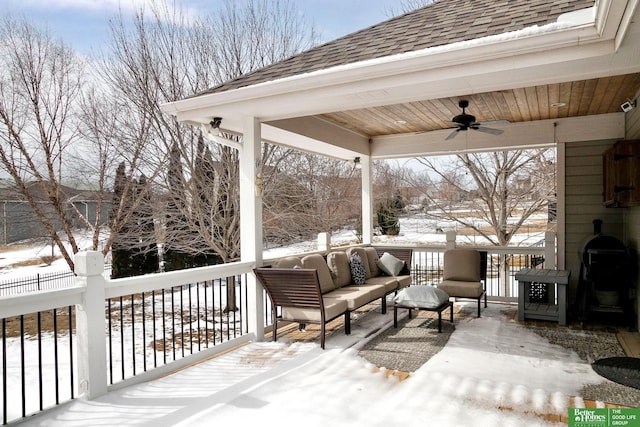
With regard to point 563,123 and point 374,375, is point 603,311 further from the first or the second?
point 374,375

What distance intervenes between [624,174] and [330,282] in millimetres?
3595

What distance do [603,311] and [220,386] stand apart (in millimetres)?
4604

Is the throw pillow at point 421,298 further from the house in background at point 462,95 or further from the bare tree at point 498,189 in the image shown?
the bare tree at point 498,189

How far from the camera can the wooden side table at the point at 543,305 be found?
5.21 metres

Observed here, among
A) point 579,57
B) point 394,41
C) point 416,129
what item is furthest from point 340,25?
point 579,57

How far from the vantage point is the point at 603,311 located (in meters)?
5.12

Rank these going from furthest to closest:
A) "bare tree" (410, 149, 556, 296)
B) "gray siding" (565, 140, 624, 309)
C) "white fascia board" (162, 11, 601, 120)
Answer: "bare tree" (410, 149, 556, 296) → "gray siding" (565, 140, 624, 309) → "white fascia board" (162, 11, 601, 120)

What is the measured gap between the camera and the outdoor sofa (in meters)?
4.36

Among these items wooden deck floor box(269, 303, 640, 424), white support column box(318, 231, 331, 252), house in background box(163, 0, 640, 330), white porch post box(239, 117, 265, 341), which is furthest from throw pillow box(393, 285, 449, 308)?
house in background box(163, 0, 640, 330)

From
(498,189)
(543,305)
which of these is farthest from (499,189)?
(543,305)

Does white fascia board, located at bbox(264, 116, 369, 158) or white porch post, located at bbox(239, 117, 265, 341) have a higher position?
white fascia board, located at bbox(264, 116, 369, 158)

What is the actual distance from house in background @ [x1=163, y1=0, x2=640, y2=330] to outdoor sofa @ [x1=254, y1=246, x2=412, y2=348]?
18.8 inches

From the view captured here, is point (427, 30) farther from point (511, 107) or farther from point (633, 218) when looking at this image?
point (633, 218)

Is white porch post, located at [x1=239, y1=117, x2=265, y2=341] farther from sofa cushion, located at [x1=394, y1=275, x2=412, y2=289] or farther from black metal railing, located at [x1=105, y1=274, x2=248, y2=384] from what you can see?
sofa cushion, located at [x1=394, y1=275, x2=412, y2=289]
